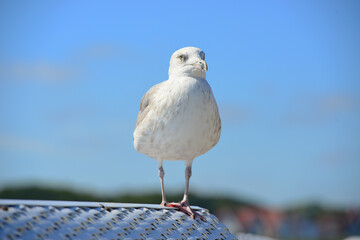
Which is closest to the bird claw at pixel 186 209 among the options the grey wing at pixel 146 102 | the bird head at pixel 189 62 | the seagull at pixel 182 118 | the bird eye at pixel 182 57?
the seagull at pixel 182 118

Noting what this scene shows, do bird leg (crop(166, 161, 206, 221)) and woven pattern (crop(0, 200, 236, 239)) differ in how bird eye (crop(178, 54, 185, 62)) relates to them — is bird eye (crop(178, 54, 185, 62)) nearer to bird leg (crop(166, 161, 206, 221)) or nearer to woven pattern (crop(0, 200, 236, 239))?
bird leg (crop(166, 161, 206, 221))

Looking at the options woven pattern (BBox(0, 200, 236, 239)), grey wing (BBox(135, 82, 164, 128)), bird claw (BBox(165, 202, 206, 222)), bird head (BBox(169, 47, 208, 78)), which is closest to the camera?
woven pattern (BBox(0, 200, 236, 239))

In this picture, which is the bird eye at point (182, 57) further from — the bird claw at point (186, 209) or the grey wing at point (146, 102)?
the bird claw at point (186, 209)

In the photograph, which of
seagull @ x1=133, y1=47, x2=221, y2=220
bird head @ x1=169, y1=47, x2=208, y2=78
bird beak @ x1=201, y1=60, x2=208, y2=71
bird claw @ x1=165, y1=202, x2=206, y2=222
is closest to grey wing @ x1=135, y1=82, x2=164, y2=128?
seagull @ x1=133, y1=47, x2=221, y2=220

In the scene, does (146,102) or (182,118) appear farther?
(146,102)

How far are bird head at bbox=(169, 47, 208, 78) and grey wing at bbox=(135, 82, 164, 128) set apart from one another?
0.25 m

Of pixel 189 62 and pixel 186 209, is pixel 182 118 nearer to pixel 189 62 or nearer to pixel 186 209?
pixel 189 62

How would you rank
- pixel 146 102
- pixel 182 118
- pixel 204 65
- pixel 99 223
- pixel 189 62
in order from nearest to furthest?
pixel 99 223, pixel 182 118, pixel 204 65, pixel 189 62, pixel 146 102

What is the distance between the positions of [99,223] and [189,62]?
1704 mm

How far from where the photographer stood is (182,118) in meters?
3.86

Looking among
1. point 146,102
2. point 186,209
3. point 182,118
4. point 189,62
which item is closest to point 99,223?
point 186,209

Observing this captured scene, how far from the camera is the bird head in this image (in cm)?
407

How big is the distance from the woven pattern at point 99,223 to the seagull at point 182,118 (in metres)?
0.26

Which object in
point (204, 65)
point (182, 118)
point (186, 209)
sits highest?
point (204, 65)
